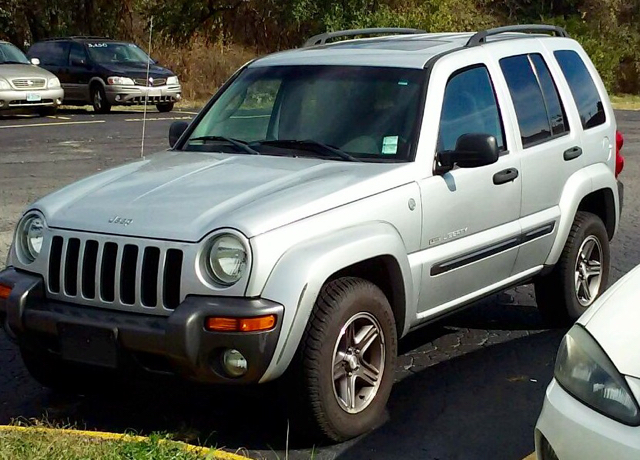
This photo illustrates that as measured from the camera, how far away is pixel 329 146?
217 inches

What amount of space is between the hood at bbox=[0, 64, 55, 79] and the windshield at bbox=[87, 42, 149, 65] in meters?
2.07

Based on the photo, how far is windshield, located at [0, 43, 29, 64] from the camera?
2268cm

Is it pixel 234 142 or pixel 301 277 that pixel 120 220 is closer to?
pixel 301 277

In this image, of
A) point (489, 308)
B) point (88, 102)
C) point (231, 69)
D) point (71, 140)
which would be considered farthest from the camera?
point (231, 69)

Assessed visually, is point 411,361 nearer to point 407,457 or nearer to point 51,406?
point 407,457

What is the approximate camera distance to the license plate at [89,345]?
452 cm

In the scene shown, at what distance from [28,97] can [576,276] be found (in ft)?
54.6

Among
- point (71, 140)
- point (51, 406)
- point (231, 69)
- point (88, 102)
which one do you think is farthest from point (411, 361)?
point (231, 69)

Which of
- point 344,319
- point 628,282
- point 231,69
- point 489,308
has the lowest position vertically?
point 231,69

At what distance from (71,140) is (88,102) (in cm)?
724

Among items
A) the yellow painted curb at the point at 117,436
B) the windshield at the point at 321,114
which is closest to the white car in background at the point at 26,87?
the windshield at the point at 321,114

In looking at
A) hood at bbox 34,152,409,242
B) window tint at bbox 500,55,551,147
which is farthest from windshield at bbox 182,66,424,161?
window tint at bbox 500,55,551,147

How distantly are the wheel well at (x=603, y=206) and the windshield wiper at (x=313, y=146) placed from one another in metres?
2.11

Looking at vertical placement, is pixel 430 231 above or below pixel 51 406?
above
